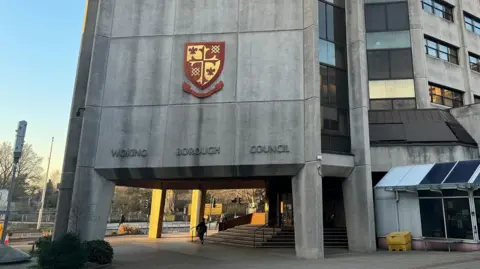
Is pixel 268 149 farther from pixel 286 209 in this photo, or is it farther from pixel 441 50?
pixel 441 50

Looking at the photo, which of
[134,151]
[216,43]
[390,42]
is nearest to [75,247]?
[134,151]

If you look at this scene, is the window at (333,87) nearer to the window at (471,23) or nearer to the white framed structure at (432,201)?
the white framed structure at (432,201)

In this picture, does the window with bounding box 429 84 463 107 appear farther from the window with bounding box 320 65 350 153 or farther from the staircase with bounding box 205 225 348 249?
the staircase with bounding box 205 225 348 249

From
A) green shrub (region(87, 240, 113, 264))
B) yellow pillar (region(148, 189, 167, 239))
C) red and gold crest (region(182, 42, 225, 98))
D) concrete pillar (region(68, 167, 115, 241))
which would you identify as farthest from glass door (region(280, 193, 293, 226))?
green shrub (region(87, 240, 113, 264))

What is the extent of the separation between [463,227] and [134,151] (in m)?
17.9

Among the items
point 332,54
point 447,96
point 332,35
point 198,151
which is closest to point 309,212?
point 198,151

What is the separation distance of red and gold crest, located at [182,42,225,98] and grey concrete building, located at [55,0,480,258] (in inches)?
2.4

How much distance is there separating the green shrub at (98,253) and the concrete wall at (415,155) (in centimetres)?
1607

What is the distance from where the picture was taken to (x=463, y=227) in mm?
17453

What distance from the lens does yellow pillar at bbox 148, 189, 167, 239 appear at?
31.4 m

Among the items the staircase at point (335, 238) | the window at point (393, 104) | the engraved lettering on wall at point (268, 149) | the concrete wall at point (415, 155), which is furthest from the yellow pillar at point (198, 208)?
the window at point (393, 104)

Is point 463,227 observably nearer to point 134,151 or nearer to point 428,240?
point 428,240

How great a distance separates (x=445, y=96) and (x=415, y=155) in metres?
8.63

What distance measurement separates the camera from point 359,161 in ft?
65.8
